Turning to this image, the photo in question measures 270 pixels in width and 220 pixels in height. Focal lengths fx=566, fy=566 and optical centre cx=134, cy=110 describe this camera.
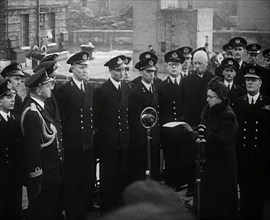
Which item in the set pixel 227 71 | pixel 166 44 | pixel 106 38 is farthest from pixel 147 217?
pixel 106 38

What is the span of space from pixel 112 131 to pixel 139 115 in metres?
0.67

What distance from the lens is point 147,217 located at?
4.25 m

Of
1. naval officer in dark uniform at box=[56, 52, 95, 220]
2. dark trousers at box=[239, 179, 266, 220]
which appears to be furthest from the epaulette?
dark trousers at box=[239, 179, 266, 220]

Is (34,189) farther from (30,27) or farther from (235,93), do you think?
(30,27)

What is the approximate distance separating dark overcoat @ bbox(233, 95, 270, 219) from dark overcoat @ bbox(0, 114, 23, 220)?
3.01 meters

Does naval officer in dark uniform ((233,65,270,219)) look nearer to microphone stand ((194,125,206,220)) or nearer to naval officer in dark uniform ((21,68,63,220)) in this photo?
microphone stand ((194,125,206,220))

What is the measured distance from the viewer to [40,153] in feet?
22.1

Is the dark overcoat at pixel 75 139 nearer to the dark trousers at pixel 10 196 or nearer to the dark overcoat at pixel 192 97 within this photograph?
the dark trousers at pixel 10 196

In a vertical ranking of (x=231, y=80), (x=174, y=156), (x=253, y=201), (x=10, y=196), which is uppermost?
(x=231, y=80)

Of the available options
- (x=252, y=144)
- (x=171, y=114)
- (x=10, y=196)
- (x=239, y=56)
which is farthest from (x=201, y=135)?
(x=239, y=56)

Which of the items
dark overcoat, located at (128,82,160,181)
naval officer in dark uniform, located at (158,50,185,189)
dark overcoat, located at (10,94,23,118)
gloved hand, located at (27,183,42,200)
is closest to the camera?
gloved hand, located at (27,183,42,200)

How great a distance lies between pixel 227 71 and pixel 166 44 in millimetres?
22216

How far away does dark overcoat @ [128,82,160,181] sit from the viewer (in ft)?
27.9

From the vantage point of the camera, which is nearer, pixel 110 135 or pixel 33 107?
pixel 33 107
